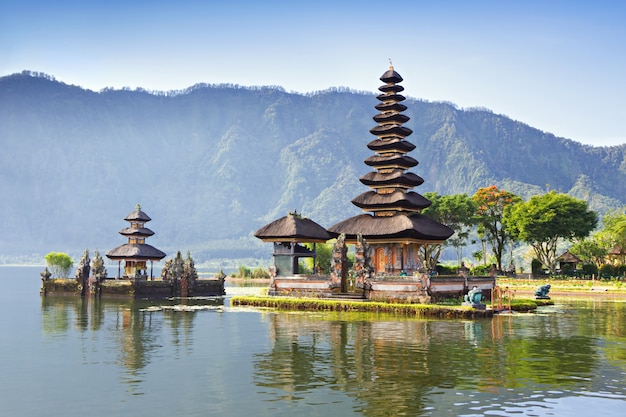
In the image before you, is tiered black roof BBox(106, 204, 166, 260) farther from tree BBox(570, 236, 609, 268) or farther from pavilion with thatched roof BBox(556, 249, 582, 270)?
tree BBox(570, 236, 609, 268)

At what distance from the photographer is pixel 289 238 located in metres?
57.9

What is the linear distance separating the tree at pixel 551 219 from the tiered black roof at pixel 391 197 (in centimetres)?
3216

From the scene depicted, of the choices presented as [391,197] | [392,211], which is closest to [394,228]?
[392,211]

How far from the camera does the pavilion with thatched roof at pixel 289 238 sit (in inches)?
2286

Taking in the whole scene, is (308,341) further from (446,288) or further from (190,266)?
(190,266)

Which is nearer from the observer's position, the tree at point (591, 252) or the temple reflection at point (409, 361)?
the temple reflection at point (409, 361)

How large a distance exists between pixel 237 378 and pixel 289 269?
3566 cm

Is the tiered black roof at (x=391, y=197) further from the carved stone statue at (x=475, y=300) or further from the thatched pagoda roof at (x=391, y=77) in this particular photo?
the carved stone statue at (x=475, y=300)

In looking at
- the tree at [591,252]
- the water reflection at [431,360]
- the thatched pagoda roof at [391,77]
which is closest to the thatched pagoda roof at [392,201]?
the thatched pagoda roof at [391,77]

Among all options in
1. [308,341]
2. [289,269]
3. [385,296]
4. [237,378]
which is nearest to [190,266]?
[289,269]

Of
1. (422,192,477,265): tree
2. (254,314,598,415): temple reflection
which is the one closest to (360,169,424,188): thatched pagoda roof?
(254,314,598,415): temple reflection

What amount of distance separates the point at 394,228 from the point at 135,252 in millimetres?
30794

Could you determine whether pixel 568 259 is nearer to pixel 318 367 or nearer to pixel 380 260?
pixel 380 260

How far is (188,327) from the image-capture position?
39.9 m
